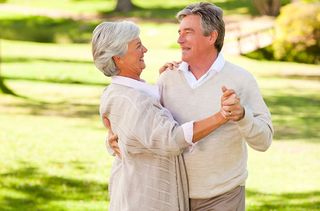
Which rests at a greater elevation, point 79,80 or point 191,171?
point 191,171

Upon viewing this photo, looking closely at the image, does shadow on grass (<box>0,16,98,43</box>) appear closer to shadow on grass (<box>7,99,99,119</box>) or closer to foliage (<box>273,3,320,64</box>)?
foliage (<box>273,3,320,64</box>)

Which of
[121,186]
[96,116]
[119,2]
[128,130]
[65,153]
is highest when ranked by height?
[128,130]

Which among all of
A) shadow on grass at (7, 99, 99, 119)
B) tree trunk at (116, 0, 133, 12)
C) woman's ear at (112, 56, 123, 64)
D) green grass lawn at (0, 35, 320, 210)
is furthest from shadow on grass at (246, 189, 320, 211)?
tree trunk at (116, 0, 133, 12)

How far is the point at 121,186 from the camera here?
5.23 m

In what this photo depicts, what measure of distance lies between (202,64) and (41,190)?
6.82 meters

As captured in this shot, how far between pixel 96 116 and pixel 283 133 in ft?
14.6

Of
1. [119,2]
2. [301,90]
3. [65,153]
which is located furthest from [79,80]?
[119,2]

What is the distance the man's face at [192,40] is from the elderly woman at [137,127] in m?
0.27

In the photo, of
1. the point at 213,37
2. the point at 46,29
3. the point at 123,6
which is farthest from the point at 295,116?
the point at 123,6

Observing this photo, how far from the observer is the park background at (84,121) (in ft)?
39.4

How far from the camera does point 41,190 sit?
11.8 meters

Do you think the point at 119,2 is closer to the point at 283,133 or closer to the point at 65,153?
the point at 283,133

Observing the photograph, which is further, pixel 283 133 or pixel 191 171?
pixel 283 133

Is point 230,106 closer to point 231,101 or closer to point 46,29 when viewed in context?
point 231,101
